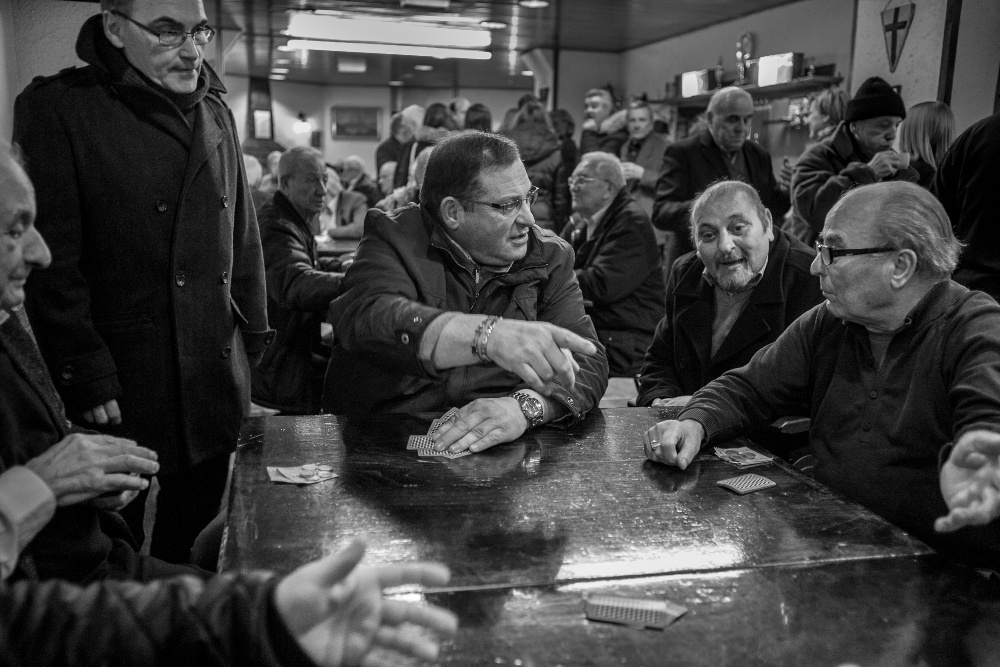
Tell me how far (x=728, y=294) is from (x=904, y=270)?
906mm

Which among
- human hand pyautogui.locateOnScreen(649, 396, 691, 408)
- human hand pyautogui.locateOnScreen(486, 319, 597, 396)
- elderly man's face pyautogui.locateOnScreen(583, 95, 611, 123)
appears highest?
elderly man's face pyautogui.locateOnScreen(583, 95, 611, 123)

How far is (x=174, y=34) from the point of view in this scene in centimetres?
223

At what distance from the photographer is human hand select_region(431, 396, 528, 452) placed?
195 centimetres

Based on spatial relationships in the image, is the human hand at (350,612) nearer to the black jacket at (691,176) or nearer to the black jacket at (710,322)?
the black jacket at (710,322)

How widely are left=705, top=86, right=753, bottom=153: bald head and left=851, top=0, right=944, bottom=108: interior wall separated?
2122 millimetres

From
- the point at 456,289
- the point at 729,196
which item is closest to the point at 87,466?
the point at 456,289

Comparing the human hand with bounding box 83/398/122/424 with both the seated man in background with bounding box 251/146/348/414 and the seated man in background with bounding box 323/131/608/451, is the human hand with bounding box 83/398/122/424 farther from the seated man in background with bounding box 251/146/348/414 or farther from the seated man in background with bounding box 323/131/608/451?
the seated man in background with bounding box 251/146/348/414

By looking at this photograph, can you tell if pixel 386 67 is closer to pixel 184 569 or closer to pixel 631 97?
pixel 631 97

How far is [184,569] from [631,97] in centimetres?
1125

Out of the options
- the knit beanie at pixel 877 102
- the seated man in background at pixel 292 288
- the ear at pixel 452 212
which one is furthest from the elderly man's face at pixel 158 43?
the knit beanie at pixel 877 102

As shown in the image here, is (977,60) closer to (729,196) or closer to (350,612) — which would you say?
(729,196)

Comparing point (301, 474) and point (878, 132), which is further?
point (878, 132)

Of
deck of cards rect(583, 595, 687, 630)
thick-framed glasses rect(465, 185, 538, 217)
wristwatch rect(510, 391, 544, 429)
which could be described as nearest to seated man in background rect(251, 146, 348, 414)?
thick-framed glasses rect(465, 185, 538, 217)

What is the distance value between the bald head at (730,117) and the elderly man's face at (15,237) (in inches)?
146
